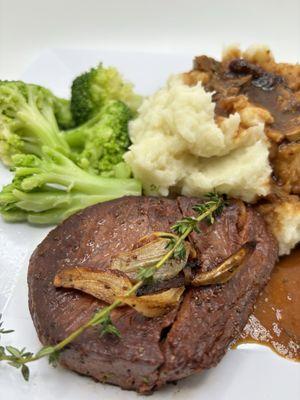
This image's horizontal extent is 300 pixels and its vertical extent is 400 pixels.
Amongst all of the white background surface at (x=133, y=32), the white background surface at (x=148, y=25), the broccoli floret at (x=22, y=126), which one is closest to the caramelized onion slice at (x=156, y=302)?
the broccoli floret at (x=22, y=126)

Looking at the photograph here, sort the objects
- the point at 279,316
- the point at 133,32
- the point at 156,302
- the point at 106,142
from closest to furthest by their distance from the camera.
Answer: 1. the point at 156,302
2. the point at 279,316
3. the point at 106,142
4. the point at 133,32

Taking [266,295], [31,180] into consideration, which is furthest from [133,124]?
[266,295]

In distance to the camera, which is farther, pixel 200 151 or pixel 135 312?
pixel 200 151

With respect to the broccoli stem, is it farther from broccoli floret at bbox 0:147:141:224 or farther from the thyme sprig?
the thyme sprig

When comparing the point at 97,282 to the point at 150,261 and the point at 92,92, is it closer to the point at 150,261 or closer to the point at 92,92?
the point at 150,261

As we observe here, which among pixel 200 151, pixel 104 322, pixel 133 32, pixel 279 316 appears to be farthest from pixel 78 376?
pixel 133 32

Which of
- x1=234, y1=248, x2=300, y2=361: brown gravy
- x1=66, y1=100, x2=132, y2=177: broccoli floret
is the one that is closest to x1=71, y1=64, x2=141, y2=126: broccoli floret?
x1=66, y1=100, x2=132, y2=177: broccoli floret

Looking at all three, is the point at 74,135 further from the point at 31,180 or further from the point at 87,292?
the point at 87,292
